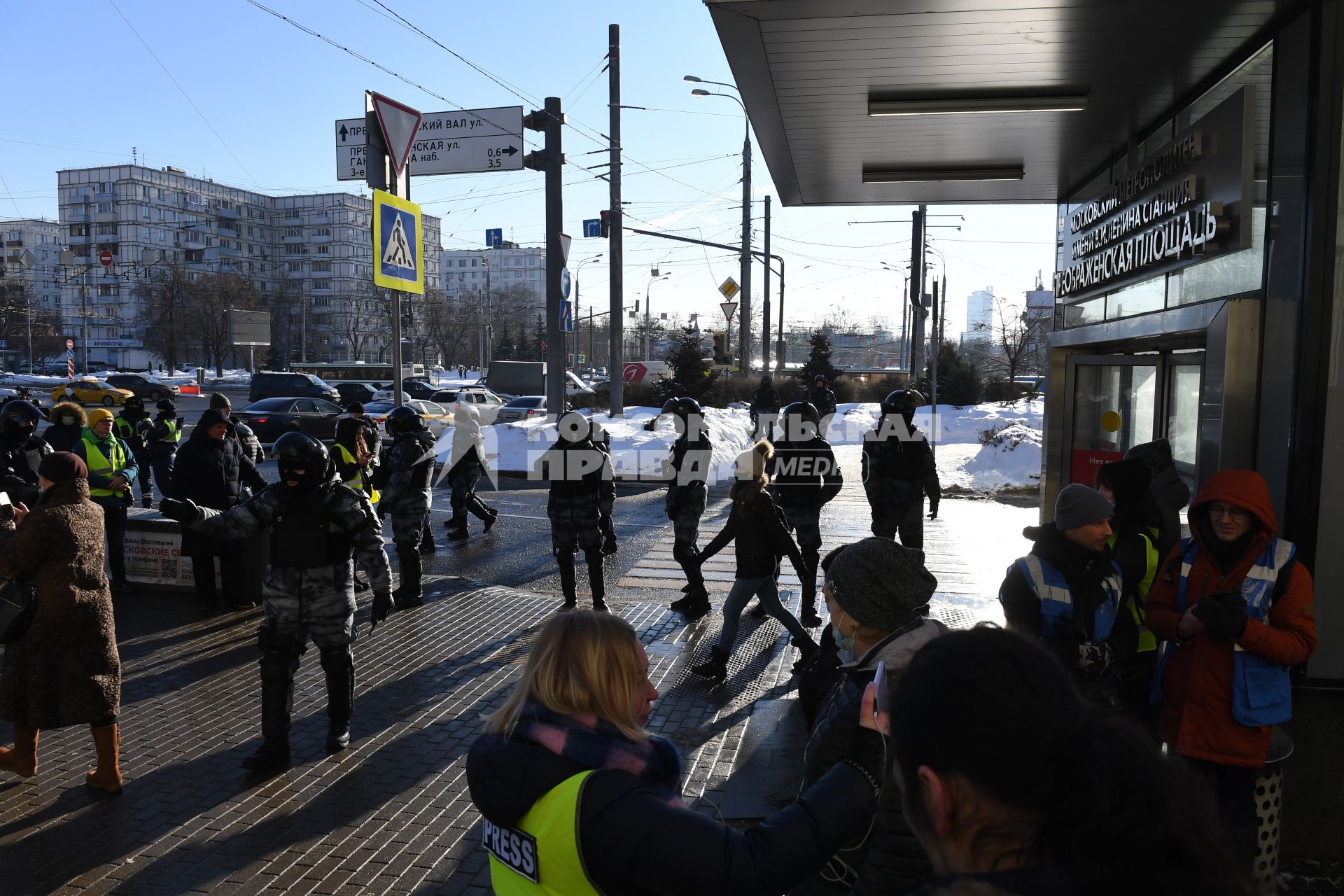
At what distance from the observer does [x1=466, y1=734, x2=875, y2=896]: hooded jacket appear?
178cm

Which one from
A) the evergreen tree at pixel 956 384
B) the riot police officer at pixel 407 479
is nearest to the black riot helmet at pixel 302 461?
the riot police officer at pixel 407 479

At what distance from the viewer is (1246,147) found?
15.1 feet

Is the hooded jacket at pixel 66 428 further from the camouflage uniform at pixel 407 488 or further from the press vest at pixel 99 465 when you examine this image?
the camouflage uniform at pixel 407 488

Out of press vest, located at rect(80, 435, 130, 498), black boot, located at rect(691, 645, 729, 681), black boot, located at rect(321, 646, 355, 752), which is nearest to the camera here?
black boot, located at rect(321, 646, 355, 752)

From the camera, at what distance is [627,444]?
2030 centimetres

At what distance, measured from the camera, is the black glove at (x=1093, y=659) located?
3420mm

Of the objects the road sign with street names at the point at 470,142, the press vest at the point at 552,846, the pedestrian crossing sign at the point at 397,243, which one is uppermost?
the road sign with street names at the point at 470,142

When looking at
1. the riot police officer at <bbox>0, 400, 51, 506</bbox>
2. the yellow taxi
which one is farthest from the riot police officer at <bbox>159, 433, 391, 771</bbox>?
the yellow taxi

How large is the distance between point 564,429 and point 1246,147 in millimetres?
5203

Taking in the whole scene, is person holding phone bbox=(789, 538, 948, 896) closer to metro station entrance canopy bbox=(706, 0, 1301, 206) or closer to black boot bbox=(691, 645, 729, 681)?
metro station entrance canopy bbox=(706, 0, 1301, 206)

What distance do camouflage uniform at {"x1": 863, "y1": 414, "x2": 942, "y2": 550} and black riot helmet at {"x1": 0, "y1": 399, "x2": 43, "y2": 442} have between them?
833cm

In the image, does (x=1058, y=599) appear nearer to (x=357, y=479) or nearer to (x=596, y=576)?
(x=596, y=576)

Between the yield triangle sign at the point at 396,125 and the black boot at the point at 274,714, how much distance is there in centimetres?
520

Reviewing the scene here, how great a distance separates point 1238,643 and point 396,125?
25.9 feet
